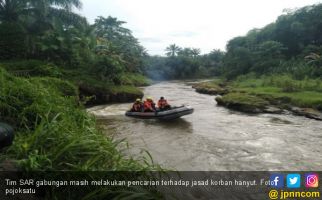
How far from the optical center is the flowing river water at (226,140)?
748 cm

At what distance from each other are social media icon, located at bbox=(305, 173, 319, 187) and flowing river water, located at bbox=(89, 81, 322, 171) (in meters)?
0.41

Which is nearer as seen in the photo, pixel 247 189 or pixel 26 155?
pixel 26 155

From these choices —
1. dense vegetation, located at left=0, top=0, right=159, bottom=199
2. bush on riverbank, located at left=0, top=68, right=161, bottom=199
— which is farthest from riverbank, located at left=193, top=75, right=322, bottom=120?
bush on riverbank, located at left=0, top=68, right=161, bottom=199

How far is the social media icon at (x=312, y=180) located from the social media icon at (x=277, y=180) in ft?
1.67

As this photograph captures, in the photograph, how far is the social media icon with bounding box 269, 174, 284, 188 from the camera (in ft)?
19.5

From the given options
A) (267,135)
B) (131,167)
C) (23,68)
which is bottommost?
(267,135)

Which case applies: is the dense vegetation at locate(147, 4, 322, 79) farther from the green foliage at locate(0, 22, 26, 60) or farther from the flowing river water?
the green foliage at locate(0, 22, 26, 60)

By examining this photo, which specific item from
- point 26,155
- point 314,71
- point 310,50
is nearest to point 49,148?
point 26,155

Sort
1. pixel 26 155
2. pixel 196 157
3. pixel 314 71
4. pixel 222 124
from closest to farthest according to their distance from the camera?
pixel 26 155 → pixel 196 157 → pixel 222 124 → pixel 314 71

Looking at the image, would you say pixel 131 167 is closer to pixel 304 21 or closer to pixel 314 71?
pixel 314 71

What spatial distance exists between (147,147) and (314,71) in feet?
68.9

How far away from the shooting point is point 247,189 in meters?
5.68

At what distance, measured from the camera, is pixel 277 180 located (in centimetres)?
645

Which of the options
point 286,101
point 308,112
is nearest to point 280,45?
point 286,101
